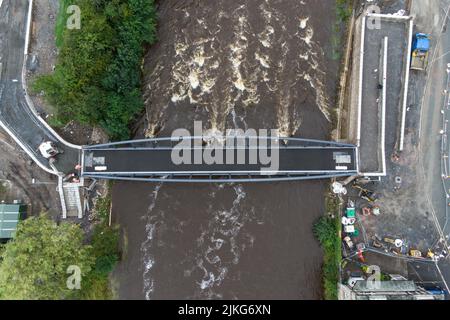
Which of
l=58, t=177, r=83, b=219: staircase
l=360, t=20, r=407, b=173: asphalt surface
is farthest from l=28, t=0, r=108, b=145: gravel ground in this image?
l=360, t=20, r=407, b=173: asphalt surface

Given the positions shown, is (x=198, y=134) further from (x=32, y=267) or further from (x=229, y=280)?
(x=32, y=267)

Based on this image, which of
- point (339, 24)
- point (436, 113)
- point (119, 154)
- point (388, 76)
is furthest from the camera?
point (339, 24)

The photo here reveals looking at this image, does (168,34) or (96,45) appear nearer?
(96,45)

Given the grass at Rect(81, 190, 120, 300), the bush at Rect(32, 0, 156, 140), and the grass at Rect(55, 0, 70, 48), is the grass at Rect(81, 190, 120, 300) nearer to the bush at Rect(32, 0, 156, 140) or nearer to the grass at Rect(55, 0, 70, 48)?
the bush at Rect(32, 0, 156, 140)

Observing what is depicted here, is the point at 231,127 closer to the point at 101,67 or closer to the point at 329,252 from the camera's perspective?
the point at 101,67

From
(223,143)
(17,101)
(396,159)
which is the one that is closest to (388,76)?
(396,159)

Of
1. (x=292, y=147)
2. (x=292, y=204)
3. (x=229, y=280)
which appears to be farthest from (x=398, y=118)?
(x=229, y=280)

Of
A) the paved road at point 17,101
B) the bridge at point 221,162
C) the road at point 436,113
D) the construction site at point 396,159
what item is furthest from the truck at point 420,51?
the paved road at point 17,101
